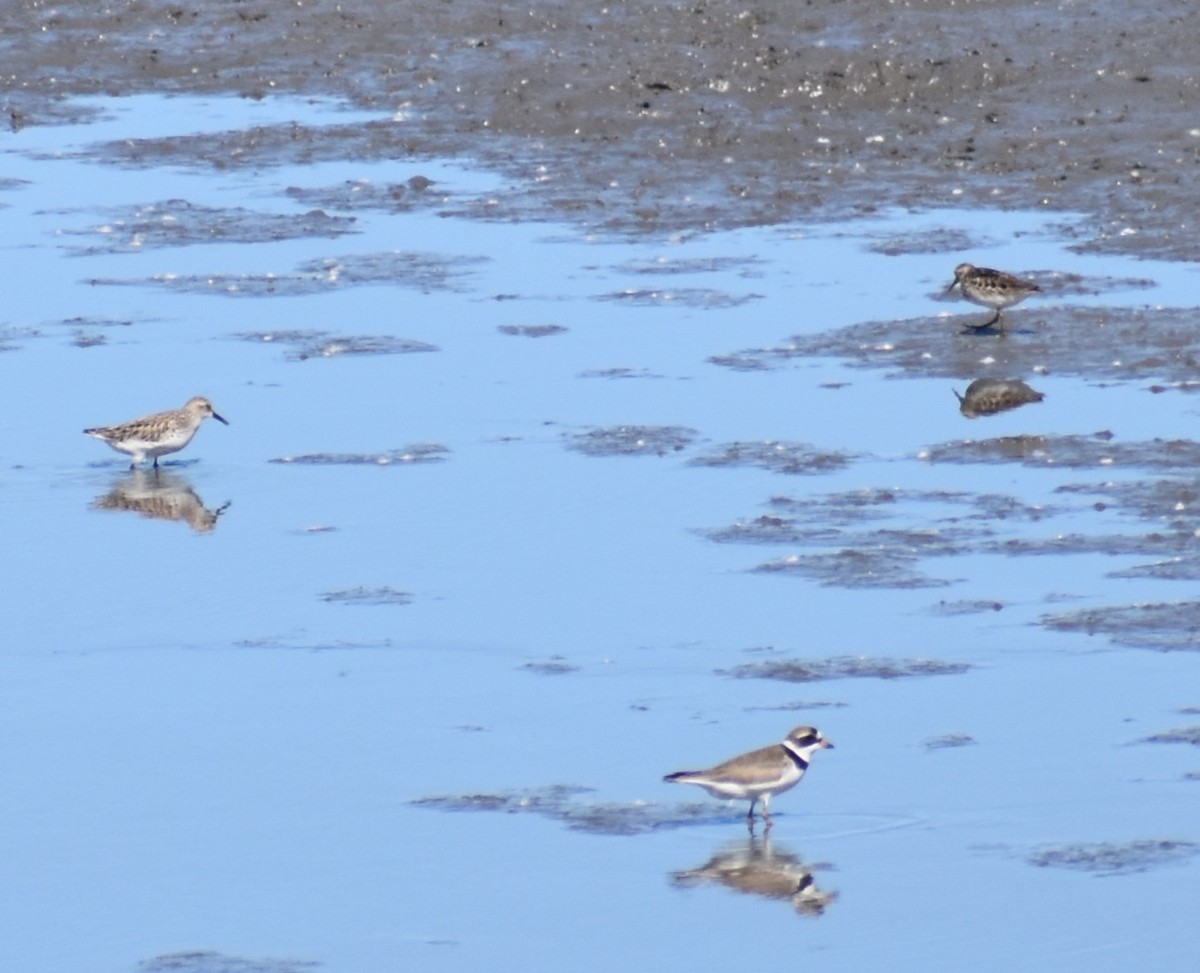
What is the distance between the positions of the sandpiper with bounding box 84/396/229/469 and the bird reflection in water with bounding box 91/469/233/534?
181 millimetres

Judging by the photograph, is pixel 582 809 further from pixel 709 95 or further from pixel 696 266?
pixel 709 95

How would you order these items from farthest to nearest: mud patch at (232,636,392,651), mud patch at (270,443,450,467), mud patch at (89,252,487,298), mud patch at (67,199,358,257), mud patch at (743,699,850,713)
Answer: mud patch at (67,199,358,257), mud patch at (89,252,487,298), mud patch at (270,443,450,467), mud patch at (232,636,392,651), mud patch at (743,699,850,713)

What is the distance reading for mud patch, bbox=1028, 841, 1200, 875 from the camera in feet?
28.5

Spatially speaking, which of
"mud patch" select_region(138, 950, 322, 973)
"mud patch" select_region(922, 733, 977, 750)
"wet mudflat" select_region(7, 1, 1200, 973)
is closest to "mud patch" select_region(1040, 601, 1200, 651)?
"wet mudflat" select_region(7, 1, 1200, 973)

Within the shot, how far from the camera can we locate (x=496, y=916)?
848 centimetres

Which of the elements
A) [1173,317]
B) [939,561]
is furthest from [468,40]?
[939,561]

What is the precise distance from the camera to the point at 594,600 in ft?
37.8

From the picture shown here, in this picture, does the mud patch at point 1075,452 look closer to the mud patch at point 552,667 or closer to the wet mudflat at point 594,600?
the wet mudflat at point 594,600

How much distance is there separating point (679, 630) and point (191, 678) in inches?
75.1

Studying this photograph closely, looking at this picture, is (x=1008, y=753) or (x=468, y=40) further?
(x=468, y=40)

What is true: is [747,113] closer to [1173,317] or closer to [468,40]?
[468,40]

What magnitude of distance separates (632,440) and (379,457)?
1.27 metres

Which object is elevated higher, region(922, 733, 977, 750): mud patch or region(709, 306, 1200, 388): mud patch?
region(922, 733, 977, 750): mud patch

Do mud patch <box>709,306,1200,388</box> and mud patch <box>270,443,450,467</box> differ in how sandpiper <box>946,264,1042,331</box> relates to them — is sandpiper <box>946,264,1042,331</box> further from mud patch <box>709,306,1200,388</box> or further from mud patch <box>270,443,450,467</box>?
mud patch <box>270,443,450,467</box>
